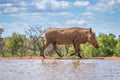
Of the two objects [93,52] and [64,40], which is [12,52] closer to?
[93,52]

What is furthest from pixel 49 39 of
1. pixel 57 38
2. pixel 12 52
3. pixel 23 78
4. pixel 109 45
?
pixel 12 52

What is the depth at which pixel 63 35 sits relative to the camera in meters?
32.0

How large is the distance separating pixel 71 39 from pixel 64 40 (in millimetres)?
552

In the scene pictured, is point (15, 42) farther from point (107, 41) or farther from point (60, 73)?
point (60, 73)

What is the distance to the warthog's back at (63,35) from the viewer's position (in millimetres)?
31891

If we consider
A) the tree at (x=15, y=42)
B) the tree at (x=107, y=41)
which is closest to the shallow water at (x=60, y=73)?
the tree at (x=107, y=41)

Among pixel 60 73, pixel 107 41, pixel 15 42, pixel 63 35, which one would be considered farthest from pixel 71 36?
pixel 15 42

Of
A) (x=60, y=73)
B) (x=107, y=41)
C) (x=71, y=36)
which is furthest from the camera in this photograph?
(x=107, y=41)

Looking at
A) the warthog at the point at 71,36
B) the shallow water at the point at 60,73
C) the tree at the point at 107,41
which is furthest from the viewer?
the tree at the point at 107,41

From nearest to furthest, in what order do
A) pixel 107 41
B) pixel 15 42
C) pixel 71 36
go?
pixel 71 36 → pixel 107 41 → pixel 15 42

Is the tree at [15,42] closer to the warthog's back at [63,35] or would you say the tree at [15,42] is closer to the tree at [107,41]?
the tree at [107,41]

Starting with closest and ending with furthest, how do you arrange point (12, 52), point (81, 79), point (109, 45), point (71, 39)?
point (81, 79) → point (71, 39) → point (109, 45) → point (12, 52)

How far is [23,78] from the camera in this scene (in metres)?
13.5

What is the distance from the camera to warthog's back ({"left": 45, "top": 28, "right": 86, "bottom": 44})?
31891 mm
